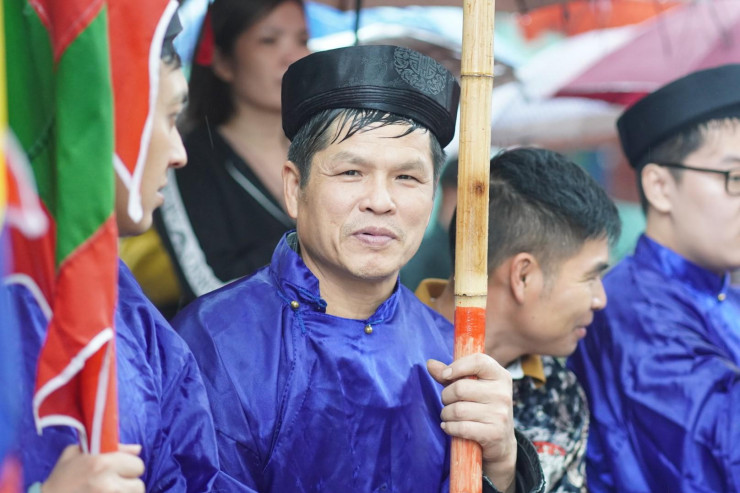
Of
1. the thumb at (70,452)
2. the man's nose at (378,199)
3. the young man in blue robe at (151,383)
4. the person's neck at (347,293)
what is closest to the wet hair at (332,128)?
the man's nose at (378,199)

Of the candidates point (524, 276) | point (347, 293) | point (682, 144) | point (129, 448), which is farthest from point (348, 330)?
point (682, 144)

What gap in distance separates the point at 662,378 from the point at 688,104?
0.92 metres

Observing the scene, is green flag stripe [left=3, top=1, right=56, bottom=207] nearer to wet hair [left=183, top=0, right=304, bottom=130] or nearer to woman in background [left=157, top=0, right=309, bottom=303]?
woman in background [left=157, top=0, right=309, bottom=303]

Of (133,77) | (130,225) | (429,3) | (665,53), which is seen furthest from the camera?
(665,53)

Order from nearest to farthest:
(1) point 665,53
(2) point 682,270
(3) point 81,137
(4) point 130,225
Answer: (3) point 81,137 < (4) point 130,225 < (2) point 682,270 < (1) point 665,53

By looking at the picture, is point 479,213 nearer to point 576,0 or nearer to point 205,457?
point 205,457

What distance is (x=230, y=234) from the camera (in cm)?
320

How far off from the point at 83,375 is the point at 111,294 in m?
0.12

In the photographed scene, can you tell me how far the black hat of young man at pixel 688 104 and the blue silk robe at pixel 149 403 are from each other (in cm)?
201

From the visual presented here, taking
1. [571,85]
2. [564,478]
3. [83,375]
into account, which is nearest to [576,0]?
[571,85]

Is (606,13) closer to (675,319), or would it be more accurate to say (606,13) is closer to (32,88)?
(675,319)

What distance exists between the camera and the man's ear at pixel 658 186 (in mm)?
3295

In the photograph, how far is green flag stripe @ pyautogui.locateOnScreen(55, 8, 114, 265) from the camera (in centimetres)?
139

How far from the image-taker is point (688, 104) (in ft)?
10.7
